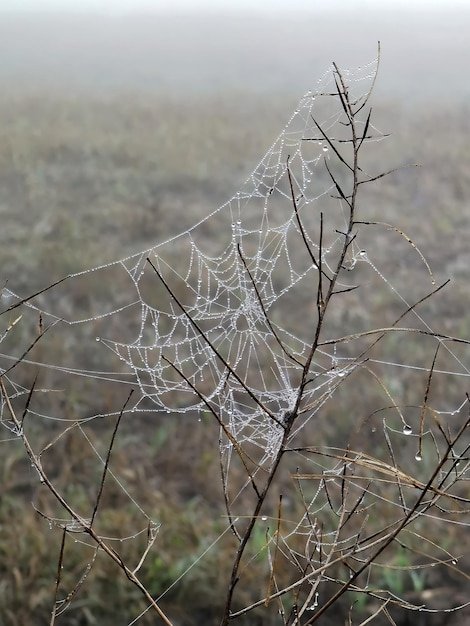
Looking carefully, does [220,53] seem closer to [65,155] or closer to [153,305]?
[65,155]

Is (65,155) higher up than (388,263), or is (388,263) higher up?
(65,155)

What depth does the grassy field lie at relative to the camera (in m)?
3.82

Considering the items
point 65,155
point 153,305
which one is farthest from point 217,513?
point 65,155

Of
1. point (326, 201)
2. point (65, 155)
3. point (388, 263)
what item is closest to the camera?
point (388, 263)

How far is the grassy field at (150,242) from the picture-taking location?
3.82 m

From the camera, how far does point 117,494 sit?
4586 millimetres

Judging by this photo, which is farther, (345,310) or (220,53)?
(220,53)

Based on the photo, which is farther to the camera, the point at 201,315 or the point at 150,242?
the point at 150,242

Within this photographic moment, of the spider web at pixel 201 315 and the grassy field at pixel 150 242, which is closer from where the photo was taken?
the grassy field at pixel 150 242

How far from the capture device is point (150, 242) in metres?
8.45

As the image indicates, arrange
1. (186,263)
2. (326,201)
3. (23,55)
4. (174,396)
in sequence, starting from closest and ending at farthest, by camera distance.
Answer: (174,396), (186,263), (326,201), (23,55)

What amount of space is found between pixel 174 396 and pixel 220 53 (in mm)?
25581

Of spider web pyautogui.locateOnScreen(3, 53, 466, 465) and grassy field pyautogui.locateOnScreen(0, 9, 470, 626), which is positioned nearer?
grassy field pyautogui.locateOnScreen(0, 9, 470, 626)

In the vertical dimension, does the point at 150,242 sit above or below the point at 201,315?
below
